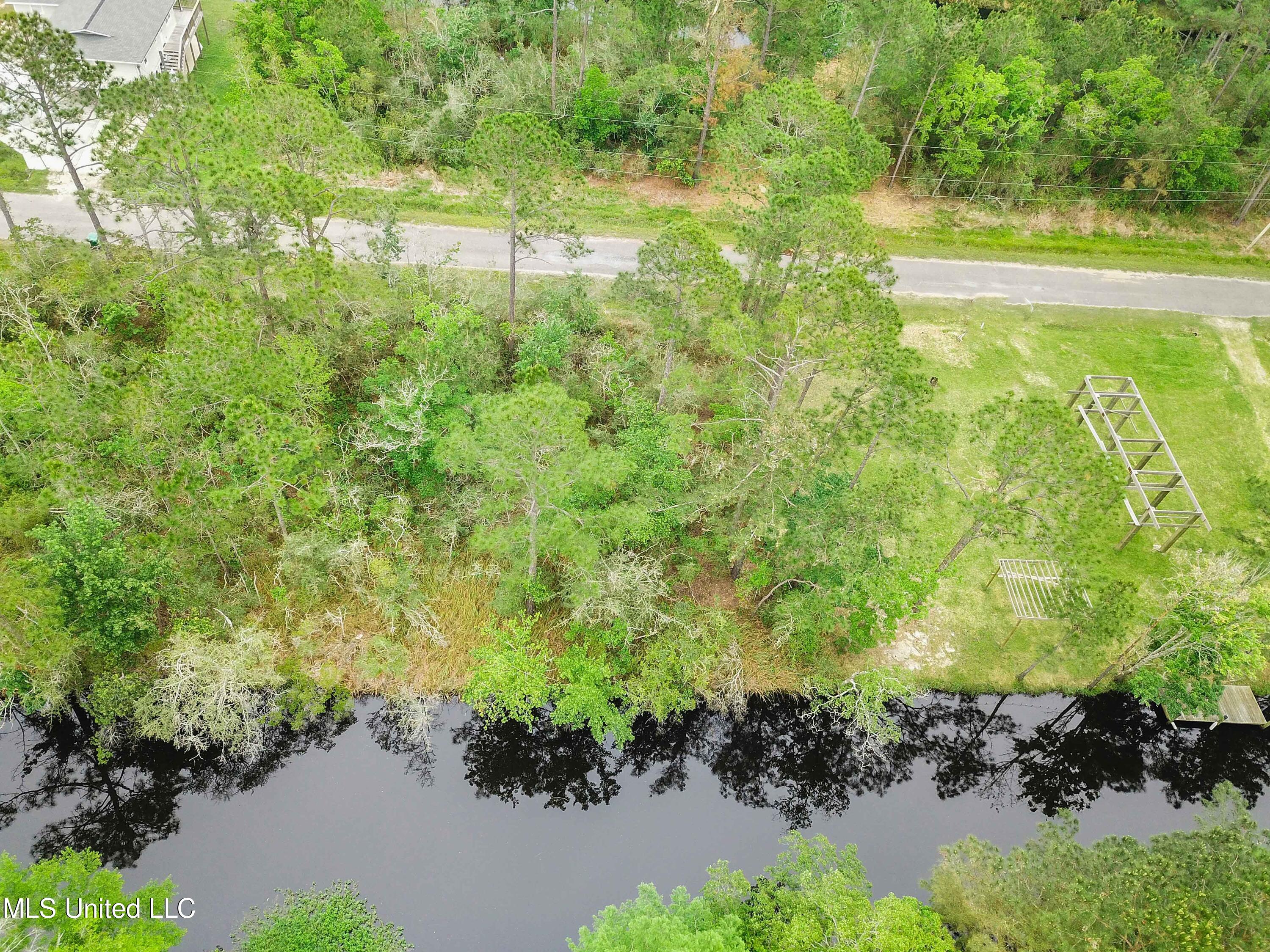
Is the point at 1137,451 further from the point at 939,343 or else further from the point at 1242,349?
the point at 1242,349

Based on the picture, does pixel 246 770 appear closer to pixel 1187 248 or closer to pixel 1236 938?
pixel 1236 938

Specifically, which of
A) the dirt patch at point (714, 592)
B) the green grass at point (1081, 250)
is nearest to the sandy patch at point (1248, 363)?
the green grass at point (1081, 250)

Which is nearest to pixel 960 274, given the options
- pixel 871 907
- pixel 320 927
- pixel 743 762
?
pixel 743 762

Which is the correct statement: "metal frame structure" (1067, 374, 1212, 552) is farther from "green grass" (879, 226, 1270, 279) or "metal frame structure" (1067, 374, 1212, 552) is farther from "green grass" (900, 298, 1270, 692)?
"green grass" (879, 226, 1270, 279)

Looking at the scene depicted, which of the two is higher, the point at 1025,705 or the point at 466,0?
the point at 466,0

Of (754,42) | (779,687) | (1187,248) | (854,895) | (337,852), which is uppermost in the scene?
(754,42)

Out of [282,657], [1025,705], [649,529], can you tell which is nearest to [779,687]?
[649,529]
